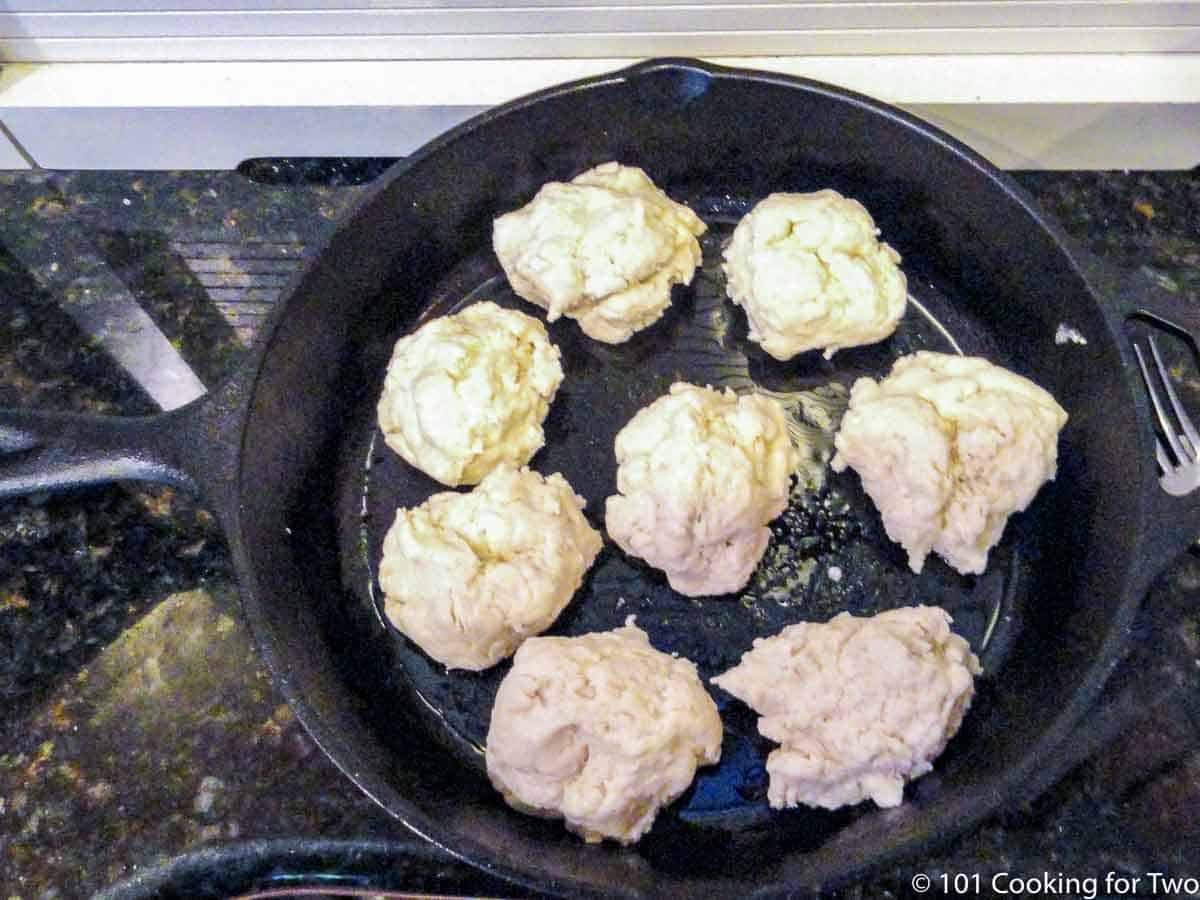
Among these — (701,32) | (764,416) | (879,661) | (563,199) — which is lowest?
(879,661)

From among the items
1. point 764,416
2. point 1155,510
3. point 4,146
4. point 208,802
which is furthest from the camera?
point 4,146

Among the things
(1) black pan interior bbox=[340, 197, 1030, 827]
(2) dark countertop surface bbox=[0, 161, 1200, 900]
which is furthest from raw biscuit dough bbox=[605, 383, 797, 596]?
(2) dark countertop surface bbox=[0, 161, 1200, 900]

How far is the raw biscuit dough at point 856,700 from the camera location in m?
1.07

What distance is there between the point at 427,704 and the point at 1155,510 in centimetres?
84

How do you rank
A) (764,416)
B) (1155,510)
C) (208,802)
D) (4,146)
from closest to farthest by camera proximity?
(1155,510) < (208,802) < (764,416) < (4,146)

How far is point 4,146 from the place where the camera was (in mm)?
1413

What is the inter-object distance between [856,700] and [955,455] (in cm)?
32

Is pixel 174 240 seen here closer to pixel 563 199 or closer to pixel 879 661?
pixel 563 199

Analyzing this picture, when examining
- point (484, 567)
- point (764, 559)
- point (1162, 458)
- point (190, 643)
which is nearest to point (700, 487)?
point (764, 559)

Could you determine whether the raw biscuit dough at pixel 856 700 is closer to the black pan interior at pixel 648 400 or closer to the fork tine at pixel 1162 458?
the black pan interior at pixel 648 400

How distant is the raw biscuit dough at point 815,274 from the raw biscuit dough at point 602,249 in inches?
4.0

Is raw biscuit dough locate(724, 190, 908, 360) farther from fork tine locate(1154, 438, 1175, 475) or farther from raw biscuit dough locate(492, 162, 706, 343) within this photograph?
fork tine locate(1154, 438, 1175, 475)

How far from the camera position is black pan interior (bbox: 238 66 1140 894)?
1.09 meters

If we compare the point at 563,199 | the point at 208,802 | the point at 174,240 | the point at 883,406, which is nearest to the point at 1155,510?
the point at 883,406
